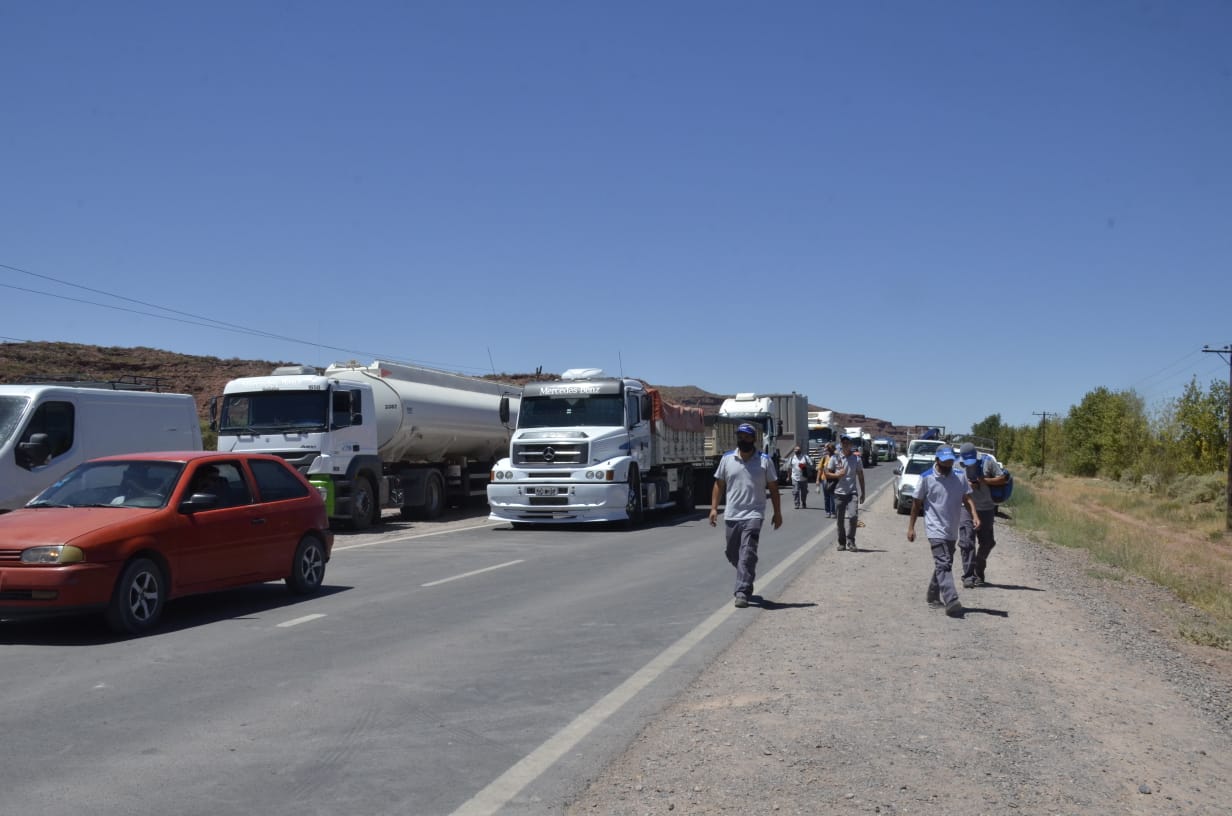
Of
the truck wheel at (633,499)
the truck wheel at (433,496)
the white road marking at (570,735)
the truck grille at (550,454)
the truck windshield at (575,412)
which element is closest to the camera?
the white road marking at (570,735)

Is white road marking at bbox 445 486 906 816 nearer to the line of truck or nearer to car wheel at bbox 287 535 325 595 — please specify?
car wheel at bbox 287 535 325 595

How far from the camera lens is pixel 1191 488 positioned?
2254 inches

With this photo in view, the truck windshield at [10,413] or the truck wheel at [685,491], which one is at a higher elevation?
the truck windshield at [10,413]

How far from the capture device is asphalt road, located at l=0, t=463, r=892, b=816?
5066mm

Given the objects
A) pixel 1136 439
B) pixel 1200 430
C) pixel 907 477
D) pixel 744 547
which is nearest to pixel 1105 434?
pixel 1136 439

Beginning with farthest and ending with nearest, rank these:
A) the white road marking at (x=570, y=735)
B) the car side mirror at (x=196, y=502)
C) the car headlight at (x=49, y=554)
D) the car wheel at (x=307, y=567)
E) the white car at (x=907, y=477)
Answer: the white car at (x=907, y=477), the car wheel at (x=307, y=567), the car side mirror at (x=196, y=502), the car headlight at (x=49, y=554), the white road marking at (x=570, y=735)

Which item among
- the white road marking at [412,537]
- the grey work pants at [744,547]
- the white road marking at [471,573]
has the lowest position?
the white road marking at [471,573]

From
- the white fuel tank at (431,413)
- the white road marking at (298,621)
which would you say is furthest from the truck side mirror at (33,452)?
the white fuel tank at (431,413)

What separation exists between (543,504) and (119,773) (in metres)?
16.5

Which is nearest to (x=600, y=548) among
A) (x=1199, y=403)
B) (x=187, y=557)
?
(x=187, y=557)

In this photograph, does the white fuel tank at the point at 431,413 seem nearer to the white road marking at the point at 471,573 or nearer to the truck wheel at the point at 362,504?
the truck wheel at the point at 362,504

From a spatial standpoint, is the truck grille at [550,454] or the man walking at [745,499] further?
the truck grille at [550,454]

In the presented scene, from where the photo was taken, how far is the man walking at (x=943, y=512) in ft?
34.3

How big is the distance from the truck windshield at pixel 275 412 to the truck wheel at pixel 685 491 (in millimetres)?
10091
